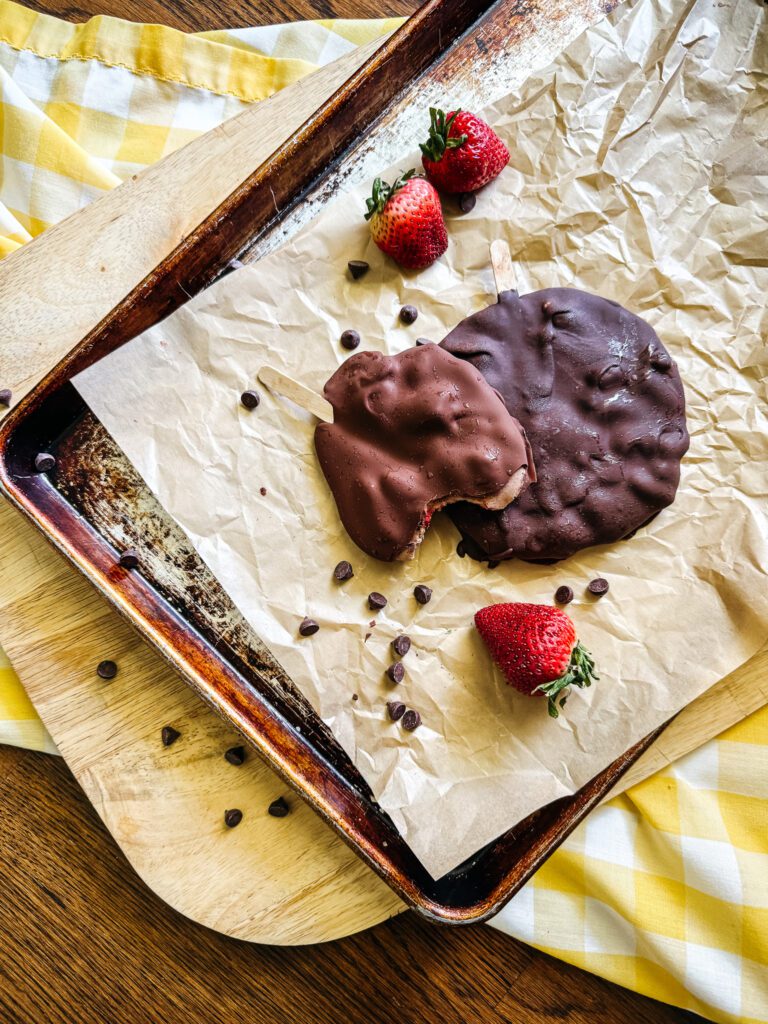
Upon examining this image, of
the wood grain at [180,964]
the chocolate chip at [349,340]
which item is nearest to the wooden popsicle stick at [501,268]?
the chocolate chip at [349,340]

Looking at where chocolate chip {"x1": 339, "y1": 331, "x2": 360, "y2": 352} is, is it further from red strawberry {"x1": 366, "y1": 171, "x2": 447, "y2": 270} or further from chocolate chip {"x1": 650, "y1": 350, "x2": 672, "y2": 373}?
chocolate chip {"x1": 650, "y1": 350, "x2": 672, "y2": 373}

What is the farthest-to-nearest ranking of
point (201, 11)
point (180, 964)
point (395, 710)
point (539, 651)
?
point (201, 11), point (180, 964), point (395, 710), point (539, 651)

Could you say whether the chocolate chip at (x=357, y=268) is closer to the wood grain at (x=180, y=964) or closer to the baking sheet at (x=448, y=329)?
the baking sheet at (x=448, y=329)

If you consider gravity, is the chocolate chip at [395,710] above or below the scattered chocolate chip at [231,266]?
below

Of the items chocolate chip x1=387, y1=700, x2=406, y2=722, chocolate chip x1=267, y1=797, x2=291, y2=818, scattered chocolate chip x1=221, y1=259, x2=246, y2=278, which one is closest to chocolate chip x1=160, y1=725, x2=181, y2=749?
chocolate chip x1=267, y1=797, x2=291, y2=818

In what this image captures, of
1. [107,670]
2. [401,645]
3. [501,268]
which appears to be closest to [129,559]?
[107,670]

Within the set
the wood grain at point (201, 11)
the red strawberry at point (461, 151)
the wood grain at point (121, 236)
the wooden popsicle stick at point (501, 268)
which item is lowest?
the wooden popsicle stick at point (501, 268)

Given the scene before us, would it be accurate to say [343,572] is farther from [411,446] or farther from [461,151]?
[461,151]
